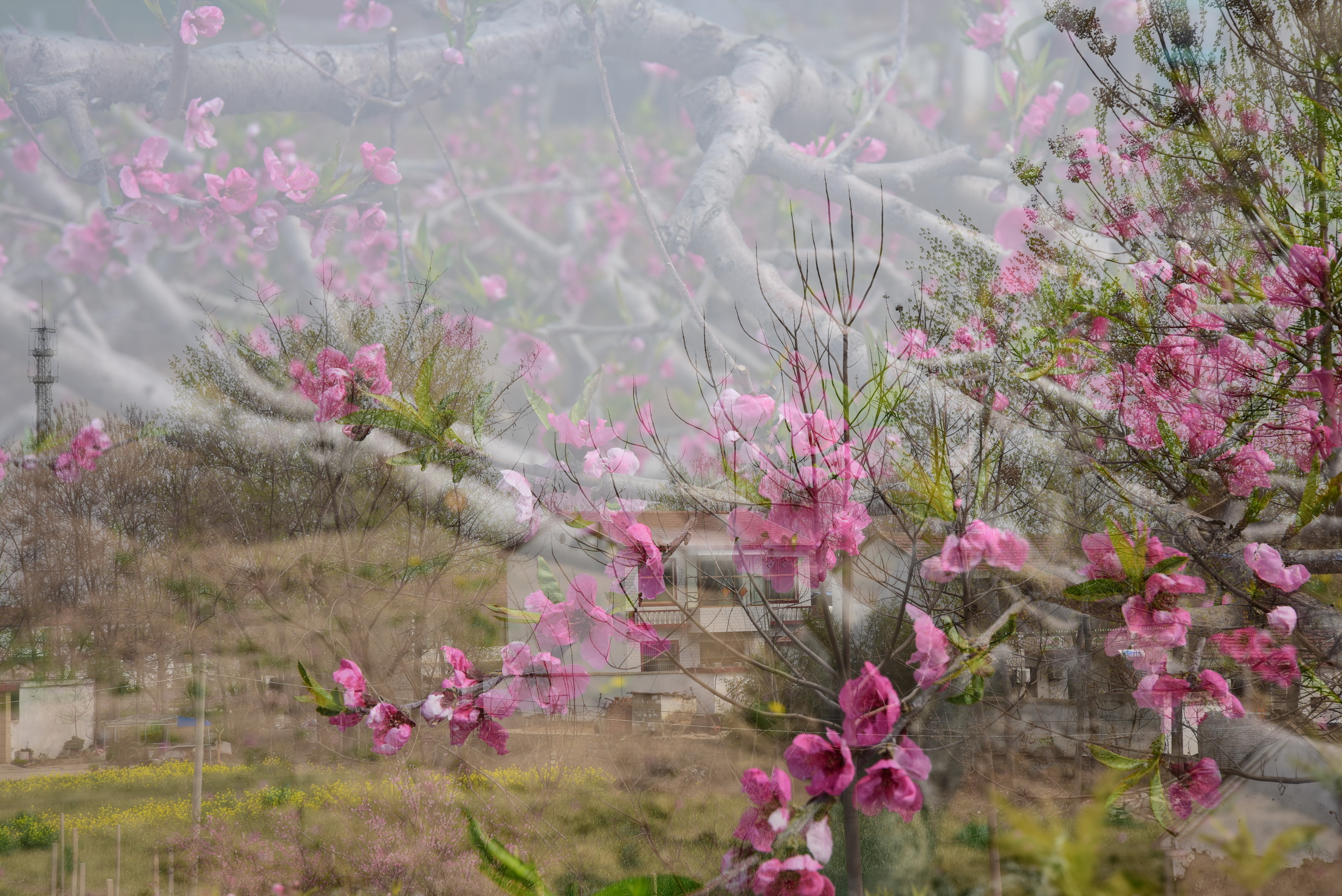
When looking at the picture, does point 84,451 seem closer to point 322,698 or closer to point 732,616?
point 322,698

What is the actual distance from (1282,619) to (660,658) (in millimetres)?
430

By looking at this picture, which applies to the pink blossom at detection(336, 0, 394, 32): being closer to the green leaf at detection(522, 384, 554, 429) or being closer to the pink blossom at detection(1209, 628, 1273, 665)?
the green leaf at detection(522, 384, 554, 429)

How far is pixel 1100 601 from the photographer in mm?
497

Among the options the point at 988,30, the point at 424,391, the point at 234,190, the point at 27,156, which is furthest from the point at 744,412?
the point at 27,156

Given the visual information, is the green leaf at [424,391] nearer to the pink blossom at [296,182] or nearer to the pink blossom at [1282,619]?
the pink blossom at [1282,619]

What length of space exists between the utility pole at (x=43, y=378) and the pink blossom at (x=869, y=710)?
53.7 inches

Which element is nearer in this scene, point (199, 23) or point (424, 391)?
point (424, 391)

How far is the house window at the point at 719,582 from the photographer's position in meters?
0.51

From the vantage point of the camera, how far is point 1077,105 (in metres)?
1.06

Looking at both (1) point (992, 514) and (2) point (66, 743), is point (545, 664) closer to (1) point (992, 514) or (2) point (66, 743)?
(1) point (992, 514)

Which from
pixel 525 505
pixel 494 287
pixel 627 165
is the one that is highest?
pixel 627 165

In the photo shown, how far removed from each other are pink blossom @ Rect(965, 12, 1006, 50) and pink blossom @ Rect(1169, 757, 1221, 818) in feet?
3.45

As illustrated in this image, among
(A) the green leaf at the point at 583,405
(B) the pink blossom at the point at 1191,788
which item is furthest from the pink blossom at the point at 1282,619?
(A) the green leaf at the point at 583,405

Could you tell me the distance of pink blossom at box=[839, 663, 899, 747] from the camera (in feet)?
0.95
